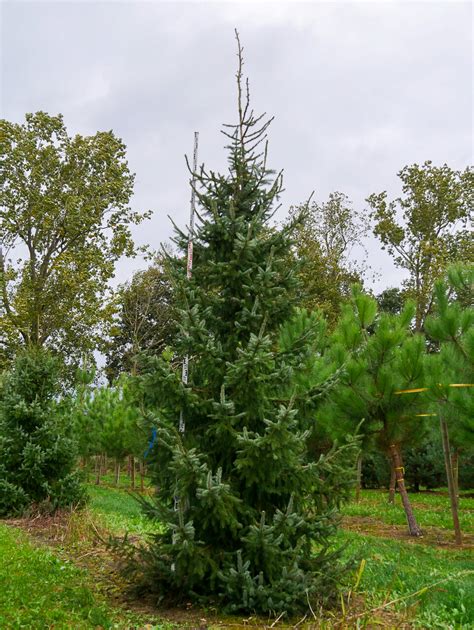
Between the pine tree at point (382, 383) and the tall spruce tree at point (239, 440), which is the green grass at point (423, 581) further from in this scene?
the pine tree at point (382, 383)

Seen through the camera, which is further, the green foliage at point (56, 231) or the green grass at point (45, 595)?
the green foliage at point (56, 231)

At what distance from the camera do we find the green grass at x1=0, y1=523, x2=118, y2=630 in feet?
16.0

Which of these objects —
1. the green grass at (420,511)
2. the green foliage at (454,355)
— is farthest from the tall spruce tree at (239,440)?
the green grass at (420,511)

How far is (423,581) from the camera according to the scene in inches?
251

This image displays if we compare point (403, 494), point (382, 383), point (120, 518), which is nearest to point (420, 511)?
point (403, 494)

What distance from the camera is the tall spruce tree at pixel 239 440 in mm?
4922

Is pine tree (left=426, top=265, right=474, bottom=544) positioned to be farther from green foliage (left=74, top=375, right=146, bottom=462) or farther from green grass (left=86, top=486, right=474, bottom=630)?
green foliage (left=74, top=375, right=146, bottom=462)

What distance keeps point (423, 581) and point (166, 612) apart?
9.21ft

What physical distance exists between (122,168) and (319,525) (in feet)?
65.7

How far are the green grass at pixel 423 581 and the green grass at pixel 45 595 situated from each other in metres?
2.31

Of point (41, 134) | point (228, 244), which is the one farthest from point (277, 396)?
point (41, 134)

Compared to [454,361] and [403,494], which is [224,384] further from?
[403,494]

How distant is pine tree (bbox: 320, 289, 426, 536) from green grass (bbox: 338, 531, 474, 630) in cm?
218

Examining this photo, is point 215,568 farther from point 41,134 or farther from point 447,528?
point 41,134
